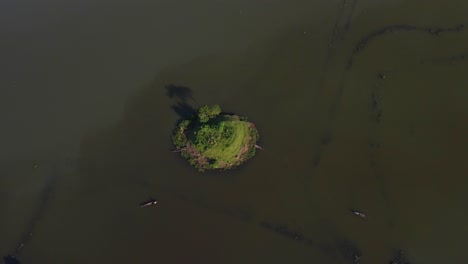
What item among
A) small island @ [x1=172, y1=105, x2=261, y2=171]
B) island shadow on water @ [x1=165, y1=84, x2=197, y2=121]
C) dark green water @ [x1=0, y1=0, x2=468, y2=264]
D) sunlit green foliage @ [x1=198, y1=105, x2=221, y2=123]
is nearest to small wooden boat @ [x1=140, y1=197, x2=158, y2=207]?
dark green water @ [x1=0, y1=0, x2=468, y2=264]

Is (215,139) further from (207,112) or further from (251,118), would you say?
(251,118)

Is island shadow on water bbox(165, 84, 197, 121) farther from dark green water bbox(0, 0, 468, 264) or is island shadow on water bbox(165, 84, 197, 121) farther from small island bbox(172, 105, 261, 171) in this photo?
small island bbox(172, 105, 261, 171)

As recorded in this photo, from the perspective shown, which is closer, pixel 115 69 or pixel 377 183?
pixel 377 183

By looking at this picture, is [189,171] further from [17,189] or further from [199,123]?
[17,189]

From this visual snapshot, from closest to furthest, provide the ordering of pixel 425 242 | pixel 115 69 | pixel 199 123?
pixel 425 242
pixel 199 123
pixel 115 69

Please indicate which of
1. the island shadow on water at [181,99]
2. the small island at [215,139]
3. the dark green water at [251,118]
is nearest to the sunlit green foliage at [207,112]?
the small island at [215,139]

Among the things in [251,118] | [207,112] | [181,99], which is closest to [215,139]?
[207,112]

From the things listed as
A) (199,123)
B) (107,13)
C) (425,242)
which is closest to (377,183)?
(425,242)

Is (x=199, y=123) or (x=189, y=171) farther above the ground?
(x=199, y=123)
